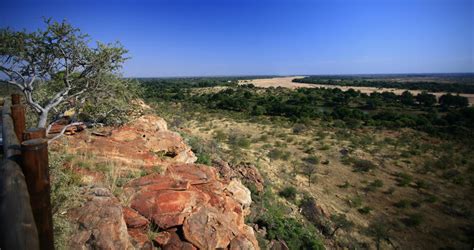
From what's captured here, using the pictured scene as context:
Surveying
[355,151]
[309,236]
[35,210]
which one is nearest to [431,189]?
[355,151]

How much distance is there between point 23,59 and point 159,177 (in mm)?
4979

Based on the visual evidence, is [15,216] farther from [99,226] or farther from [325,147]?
[325,147]

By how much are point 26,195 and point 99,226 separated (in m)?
2.49

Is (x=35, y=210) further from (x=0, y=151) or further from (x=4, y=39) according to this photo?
(x=4, y=39)

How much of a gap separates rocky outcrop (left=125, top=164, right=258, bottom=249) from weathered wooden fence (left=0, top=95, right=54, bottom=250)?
8.98 ft

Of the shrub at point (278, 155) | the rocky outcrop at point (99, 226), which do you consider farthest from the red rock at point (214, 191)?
the shrub at point (278, 155)

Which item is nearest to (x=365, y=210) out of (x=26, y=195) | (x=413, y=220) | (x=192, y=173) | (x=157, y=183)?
(x=413, y=220)

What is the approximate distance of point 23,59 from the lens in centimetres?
647

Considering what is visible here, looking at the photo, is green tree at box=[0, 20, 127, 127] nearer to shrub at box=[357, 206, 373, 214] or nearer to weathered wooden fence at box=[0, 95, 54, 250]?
weathered wooden fence at box=[0, 95, 54, 250]

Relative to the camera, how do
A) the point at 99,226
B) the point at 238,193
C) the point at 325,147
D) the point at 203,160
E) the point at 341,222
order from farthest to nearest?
the point at 325,147
the point at 341,222
the point at 203,160
the point at 238,193
the point at 99,226

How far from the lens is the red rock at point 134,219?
3.93 metres

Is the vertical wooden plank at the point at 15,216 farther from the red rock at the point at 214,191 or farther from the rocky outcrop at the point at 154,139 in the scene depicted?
the rocky outcrop at the point at 154,139

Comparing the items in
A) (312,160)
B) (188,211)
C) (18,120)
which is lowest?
(312,160)

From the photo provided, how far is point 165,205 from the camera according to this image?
447 centimetres
